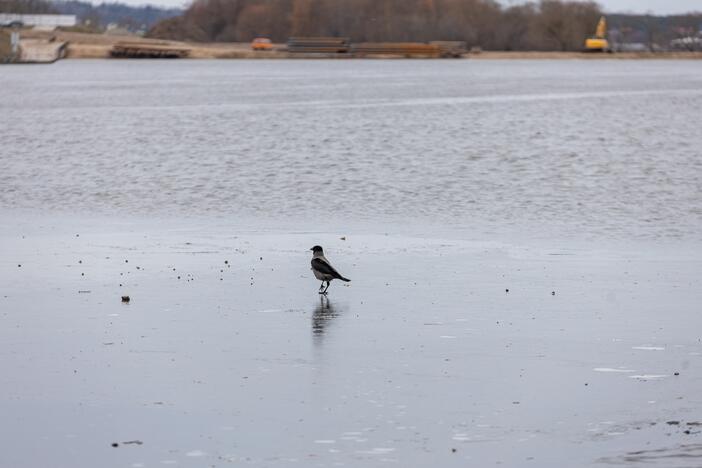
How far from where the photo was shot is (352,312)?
1274cm

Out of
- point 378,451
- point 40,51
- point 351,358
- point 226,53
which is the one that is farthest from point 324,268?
point 226,53

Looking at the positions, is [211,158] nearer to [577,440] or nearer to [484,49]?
[577,440]

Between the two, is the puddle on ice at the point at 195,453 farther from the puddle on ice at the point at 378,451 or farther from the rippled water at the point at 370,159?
the rippled water at the point at 370,159

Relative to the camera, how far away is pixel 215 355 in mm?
10797

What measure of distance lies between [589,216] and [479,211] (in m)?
1.74

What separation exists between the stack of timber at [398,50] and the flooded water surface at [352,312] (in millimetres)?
134970

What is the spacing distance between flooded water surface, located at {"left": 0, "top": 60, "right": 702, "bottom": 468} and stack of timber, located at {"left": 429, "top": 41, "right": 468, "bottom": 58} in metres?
136

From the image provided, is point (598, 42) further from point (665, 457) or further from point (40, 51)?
point (665, 457)

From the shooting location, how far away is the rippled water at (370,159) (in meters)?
21.7

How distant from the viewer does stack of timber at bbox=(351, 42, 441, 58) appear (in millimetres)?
166000

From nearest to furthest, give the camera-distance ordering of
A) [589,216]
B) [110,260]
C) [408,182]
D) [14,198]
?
1. [110,260]
2. [589,216]
3. [14,198]
4. [408,182]

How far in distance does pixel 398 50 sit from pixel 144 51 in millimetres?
30335

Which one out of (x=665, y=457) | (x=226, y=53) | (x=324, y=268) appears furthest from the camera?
(x=226, y=53)

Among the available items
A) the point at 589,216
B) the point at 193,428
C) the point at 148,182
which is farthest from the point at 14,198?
the point at 193,428
